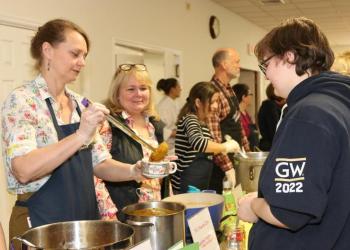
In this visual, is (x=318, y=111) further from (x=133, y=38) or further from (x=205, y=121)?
(x=133, y=38)

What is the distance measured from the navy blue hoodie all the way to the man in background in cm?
179

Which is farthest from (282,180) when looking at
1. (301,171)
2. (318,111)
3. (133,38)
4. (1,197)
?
(133,38)

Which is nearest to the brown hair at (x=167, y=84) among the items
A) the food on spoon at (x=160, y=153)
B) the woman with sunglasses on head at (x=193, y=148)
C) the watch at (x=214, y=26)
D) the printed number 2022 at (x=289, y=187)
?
the watch at (x=214, y=26)

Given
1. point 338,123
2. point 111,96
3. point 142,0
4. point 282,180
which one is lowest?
point 282,180

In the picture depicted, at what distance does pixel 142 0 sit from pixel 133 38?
429 millimetres

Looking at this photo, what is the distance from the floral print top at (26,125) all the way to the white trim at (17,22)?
4.59 ft

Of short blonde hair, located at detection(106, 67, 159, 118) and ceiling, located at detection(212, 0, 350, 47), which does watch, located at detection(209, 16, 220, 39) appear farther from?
short blonde hair, located at detection(106, 67, 159, 118)

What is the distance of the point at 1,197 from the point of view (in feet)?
9.03

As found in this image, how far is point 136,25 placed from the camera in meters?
4.22

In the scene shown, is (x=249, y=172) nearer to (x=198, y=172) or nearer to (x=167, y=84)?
(x=198, y=172)

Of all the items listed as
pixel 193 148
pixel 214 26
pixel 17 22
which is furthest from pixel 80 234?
pixel 214 26

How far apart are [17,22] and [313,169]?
7.90 ft

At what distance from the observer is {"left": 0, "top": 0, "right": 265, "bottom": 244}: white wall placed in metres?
3.13

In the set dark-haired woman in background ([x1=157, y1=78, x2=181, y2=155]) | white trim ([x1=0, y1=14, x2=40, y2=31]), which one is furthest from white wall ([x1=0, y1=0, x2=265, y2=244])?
dark-haired woman in background ([x1=157, y1=78, x2=181, y2=155])
